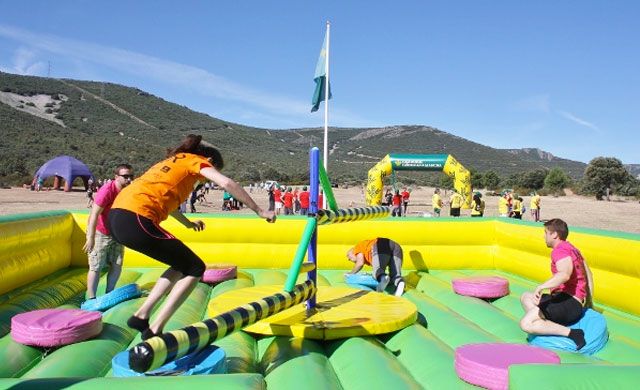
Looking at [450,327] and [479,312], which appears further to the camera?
[479,312]

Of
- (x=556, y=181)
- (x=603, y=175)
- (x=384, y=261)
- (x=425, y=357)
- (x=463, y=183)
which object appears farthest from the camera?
(x=556, y=181)

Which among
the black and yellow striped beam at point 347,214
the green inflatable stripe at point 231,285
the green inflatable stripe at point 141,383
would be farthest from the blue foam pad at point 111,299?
the green inflatable stripe at point 141,383

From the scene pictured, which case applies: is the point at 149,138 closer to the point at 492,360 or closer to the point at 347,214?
the point at 347,214

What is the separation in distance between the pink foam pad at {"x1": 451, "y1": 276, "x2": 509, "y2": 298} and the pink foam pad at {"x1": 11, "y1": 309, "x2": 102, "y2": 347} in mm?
3488

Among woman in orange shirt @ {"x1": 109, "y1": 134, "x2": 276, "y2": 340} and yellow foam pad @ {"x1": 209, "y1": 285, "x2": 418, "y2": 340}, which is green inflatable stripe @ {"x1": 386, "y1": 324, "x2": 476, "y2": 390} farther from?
woman in orange shirt @ {"x1": 109, "y1": 134, "x2": 276, "y2": 340}

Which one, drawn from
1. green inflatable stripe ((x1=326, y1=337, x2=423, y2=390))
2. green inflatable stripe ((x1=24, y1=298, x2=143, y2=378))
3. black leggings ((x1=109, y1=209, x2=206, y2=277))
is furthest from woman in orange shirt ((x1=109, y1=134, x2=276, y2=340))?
green inflatable stripe ((x1=326, y1=337, x2=423, y2=390))

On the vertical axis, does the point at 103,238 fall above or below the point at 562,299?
above

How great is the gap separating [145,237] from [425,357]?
191 centimetres

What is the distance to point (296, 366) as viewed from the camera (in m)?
3.41

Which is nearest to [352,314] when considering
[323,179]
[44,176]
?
[323,179]

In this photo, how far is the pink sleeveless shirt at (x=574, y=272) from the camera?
4176 millimetres

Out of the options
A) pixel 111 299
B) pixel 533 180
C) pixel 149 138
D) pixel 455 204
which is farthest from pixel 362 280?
pixel 149 138

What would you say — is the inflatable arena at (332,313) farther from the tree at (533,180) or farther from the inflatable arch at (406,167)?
the tree at (533,180)

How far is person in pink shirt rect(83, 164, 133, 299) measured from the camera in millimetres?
5184
